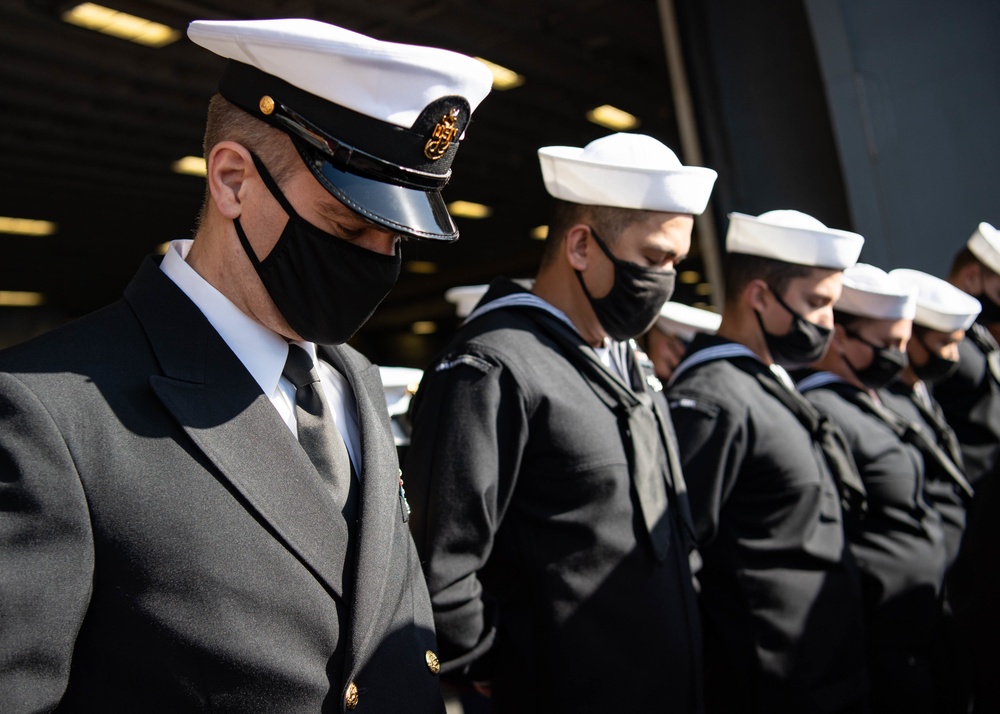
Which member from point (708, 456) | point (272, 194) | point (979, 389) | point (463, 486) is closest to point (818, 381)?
point (708, 456)

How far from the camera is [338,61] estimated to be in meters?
1.34

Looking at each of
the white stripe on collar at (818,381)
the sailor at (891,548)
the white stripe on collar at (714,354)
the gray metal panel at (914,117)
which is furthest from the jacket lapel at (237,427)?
the gray metal panel at (914,117)

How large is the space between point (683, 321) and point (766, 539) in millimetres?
2483

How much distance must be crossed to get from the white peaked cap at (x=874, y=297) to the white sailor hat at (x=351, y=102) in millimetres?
2882

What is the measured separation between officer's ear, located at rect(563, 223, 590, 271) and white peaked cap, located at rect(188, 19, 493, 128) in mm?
1137

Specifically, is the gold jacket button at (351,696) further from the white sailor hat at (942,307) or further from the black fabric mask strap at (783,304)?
the white sailor hat at (942,307)

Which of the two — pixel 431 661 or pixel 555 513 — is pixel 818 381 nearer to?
pixel 555 513

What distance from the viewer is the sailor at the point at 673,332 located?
16.8 ft

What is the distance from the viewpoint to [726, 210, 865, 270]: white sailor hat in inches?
127

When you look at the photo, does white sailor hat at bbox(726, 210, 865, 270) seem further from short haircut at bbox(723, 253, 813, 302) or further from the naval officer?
the naval officer

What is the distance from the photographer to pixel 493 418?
2.10 m

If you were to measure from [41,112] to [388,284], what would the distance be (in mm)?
10716

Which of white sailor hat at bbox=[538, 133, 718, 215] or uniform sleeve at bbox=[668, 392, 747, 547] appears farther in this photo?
uniform sleeve at bbox=[668, 392, 747, 547]

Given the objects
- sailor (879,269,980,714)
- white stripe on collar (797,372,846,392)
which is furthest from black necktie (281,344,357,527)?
sailor (879,269,980,714)
